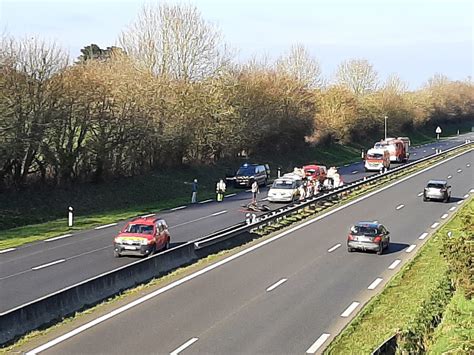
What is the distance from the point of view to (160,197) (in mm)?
47969

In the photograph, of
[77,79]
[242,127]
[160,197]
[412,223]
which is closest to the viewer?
[412,223]

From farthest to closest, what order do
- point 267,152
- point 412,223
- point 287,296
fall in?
point 267,152, point 412,223, point 287,296

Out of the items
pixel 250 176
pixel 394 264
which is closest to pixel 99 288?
pixel 394 264

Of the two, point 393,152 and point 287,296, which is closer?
point 287,296

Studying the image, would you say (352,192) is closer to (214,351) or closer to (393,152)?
(393,152)

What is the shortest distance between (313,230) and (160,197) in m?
15.9

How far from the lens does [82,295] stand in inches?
802

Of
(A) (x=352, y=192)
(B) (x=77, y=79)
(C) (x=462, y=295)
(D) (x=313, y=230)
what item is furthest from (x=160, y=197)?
(C) (x=462, y=295)

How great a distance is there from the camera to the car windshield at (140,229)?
27.6 m

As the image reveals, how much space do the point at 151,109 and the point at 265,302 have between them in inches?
1255

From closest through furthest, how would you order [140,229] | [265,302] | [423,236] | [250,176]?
[265,302], [140,229], [423,236], [250,176]

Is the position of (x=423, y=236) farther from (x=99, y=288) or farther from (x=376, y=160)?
(x=376, y=160)

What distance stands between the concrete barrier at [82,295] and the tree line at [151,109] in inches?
607

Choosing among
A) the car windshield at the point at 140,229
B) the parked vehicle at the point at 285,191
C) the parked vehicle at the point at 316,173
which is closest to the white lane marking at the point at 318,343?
the car windshield at the point at 140,229
